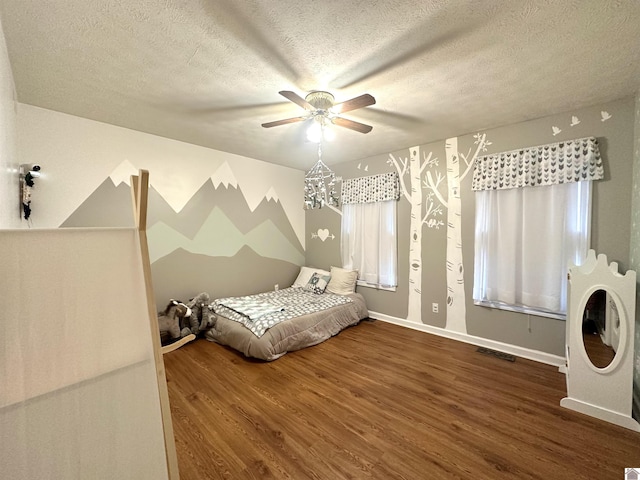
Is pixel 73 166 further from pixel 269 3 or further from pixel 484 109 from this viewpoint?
pixel 484 109

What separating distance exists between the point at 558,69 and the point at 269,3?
2018 millimetres

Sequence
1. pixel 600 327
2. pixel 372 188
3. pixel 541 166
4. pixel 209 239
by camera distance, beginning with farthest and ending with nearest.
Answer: pixel 372 188
pixel 209 239
pixel 541 166
pixel 600 327

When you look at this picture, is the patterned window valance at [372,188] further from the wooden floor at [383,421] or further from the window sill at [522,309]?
the wooden floor at [383,421]

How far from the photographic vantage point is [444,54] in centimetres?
169

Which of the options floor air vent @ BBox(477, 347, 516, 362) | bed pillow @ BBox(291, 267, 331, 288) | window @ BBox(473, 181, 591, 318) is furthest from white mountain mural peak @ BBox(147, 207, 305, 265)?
floor air vent @ BBox(477, 347, 516, 362)

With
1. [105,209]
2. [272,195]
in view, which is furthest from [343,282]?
[105,209]

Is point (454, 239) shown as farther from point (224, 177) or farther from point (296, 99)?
point (224, 177)

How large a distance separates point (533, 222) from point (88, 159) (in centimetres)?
475

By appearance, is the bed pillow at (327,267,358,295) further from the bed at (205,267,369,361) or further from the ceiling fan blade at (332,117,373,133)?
the ceiling fan blade at (332,117,373,133)

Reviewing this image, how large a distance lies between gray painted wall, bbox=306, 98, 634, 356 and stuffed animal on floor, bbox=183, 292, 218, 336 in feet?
7.43

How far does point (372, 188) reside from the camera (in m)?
4.01

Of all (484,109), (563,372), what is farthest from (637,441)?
(484,109)

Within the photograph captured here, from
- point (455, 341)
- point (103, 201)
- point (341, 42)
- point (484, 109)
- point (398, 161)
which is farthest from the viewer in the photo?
point (398, 161)

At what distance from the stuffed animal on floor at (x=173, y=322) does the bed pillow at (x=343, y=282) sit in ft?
6.82
